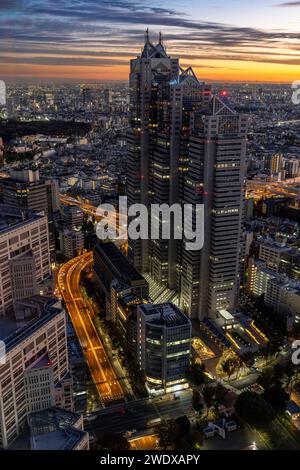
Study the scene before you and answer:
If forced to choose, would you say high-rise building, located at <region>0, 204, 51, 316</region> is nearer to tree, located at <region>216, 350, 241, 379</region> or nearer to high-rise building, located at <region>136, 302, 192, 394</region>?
high-rise building, located at <region>136, 302, 192, 394</region>

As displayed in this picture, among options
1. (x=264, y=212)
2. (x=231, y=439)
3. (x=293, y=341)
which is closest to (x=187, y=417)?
(x=231, y=439)

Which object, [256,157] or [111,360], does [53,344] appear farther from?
[256,157]

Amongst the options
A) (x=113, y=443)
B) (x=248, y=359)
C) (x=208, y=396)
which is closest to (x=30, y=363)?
(x=113, y=443)

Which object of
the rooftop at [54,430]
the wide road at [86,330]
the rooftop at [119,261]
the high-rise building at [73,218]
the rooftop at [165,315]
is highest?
the rooftop at [54,430]

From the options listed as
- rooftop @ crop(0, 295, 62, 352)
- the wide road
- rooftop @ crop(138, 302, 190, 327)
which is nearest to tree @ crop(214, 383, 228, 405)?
rooftop @ crop(138, 302, 190, 327)

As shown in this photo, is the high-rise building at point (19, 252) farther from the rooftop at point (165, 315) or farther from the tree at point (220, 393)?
the tree at point (220, 393)

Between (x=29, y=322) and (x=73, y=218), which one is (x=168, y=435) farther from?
(x=73, y=218)

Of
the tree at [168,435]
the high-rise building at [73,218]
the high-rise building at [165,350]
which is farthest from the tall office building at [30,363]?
→ the high-rise building at [73,218]
